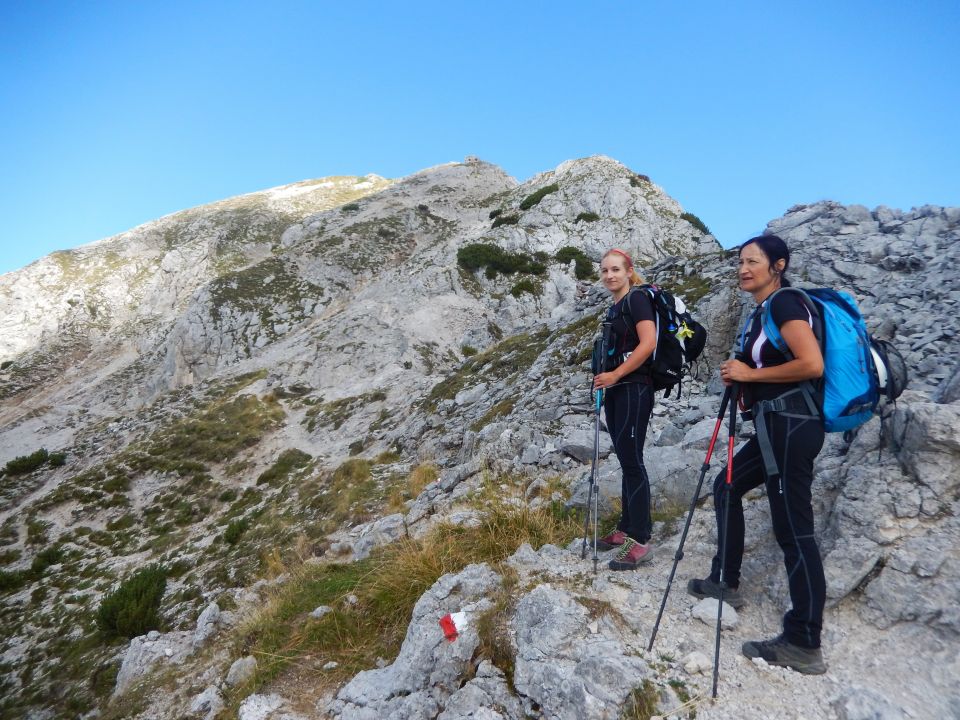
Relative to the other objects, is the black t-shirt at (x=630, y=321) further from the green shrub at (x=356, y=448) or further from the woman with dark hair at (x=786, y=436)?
the green shrub at (x=356, y=448)

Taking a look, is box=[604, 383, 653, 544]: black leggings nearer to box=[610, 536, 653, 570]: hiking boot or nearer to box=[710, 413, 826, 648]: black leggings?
box=[610, 536, 653, 570]: hiking boot

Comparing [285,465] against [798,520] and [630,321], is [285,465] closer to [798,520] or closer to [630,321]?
[630,321]

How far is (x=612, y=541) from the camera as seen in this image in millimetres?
4734

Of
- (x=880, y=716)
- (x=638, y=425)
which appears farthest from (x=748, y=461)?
(x=880, y=716)

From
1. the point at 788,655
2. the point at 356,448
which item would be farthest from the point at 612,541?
the point at 356,448

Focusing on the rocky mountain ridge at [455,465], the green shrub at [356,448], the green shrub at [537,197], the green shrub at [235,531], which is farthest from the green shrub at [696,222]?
the green shrub at [235,531]

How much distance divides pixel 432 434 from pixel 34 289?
62.4 metres

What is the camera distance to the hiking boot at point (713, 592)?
3756 millimetres

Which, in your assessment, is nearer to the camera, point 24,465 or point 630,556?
point 630,556

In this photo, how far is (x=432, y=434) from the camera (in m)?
15.6

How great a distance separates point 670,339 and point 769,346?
1.10m

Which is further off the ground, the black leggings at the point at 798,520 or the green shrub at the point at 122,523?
the black leggings at the point at 798,520

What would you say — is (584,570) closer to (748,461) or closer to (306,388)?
(748,461)

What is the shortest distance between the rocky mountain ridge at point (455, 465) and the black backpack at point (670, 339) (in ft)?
5.63
